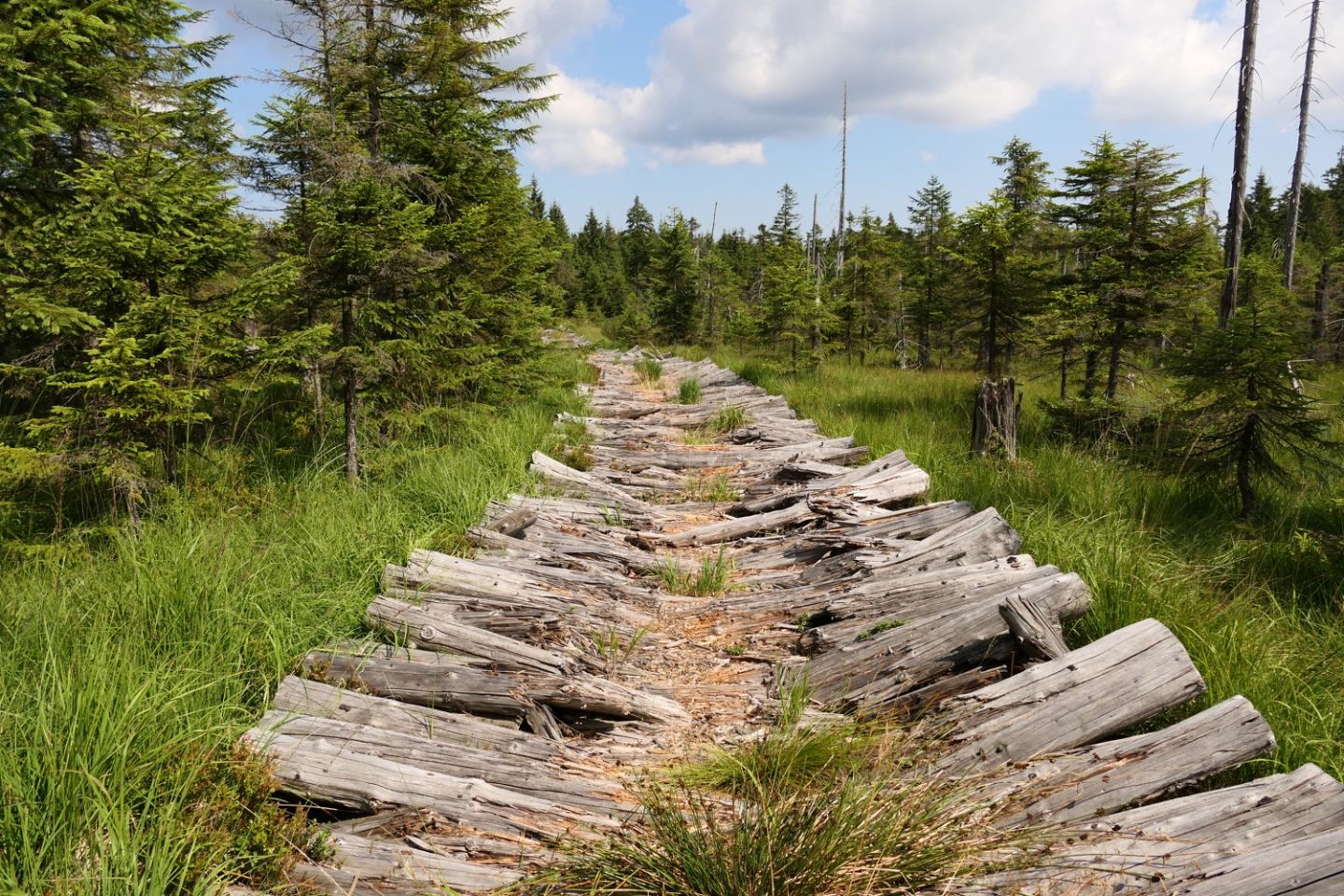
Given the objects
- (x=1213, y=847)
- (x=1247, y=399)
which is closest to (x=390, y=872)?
(x=1213, y=847)

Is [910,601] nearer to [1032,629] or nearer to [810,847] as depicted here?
[1032,629]

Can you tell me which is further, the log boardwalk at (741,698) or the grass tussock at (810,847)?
the log boardwalk at (741,698)

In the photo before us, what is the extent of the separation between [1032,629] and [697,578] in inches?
99.1

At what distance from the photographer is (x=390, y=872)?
7.84 ft

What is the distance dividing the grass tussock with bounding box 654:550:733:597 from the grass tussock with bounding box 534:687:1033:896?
2491 millimetres

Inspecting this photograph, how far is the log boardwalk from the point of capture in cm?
240

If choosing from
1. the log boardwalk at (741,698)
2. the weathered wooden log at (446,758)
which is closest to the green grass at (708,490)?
the log boardwalk at (741,698)

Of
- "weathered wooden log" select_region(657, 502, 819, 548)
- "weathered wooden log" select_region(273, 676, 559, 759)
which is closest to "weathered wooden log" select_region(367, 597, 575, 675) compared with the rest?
"weathered wooden log" select_region(273, 676, 559, 759)

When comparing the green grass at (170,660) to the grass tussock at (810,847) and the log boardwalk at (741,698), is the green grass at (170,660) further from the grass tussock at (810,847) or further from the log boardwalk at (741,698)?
the grass tussock at (810,847)

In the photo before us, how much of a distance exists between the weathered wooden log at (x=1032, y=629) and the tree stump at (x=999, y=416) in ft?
14.2

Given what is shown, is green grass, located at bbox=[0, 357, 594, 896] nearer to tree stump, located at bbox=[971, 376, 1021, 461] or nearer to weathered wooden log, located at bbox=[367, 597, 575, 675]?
weathered wooden log, located at bbox=[367, 597, 575, 675]

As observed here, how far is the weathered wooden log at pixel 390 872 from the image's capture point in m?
2.33

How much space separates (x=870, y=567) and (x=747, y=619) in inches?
36.8

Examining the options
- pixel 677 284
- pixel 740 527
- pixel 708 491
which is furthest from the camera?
pixel 677 284
